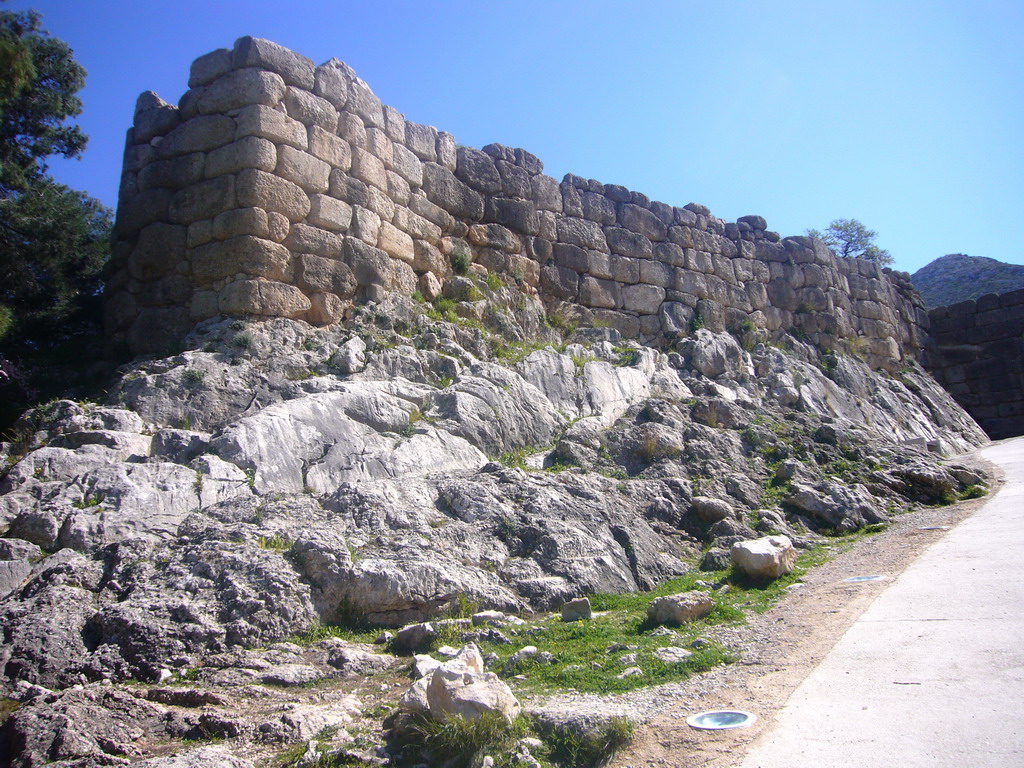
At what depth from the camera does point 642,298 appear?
12.5m

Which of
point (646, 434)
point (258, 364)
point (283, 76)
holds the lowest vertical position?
point (646, 434)

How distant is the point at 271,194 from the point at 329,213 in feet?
2.34

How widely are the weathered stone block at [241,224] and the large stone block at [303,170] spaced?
607 mm

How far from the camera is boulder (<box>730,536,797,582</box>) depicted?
254 inches

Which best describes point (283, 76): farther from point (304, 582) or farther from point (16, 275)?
point (304, 582)

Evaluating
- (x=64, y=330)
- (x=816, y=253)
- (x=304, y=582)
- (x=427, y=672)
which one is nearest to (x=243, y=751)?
(x=427, y=672)

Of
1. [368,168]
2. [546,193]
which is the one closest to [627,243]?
[546,193]

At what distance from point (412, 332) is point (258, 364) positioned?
203 cm

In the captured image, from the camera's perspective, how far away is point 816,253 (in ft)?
50.9

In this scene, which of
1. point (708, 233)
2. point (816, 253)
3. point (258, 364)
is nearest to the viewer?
point (258, 364)

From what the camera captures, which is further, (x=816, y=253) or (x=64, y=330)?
(x=816, y=253)

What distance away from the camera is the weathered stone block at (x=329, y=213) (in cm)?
863

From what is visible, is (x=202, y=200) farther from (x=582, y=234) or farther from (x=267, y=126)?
(x=582, y=234)

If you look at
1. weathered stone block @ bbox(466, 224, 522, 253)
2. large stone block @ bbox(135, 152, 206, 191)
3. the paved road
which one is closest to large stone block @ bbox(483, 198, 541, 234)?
weathered stone block @ bbox(466, 224, 522, 253)
